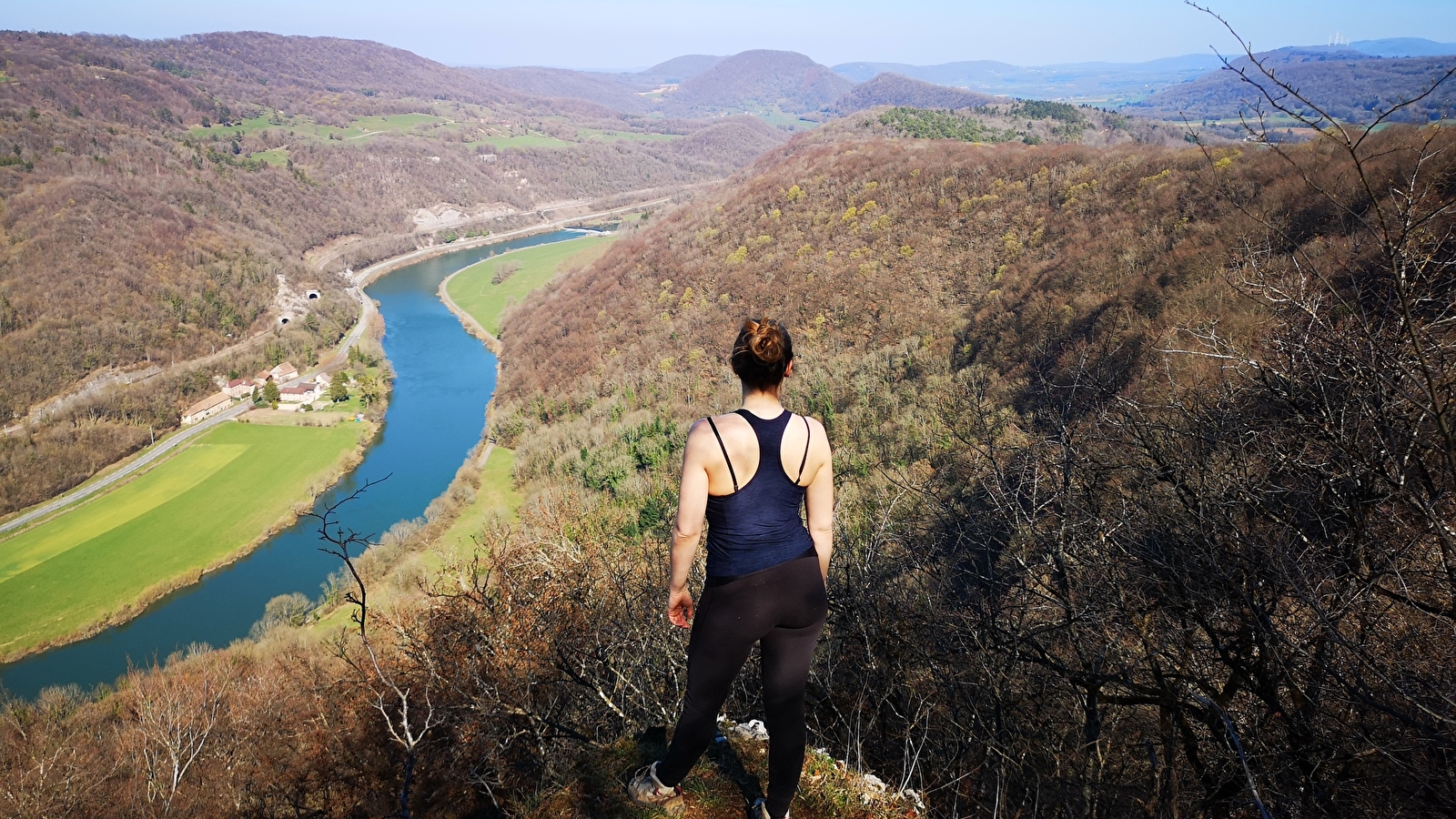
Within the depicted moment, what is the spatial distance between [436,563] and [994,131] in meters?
42.4

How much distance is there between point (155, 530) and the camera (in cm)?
2789

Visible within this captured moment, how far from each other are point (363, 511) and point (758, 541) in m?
32.3

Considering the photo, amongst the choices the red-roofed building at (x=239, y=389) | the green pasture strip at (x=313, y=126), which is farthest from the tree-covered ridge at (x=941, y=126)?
the green pasture strip at (x=313, y=126)

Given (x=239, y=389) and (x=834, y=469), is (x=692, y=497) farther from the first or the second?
(x=239, y=389)

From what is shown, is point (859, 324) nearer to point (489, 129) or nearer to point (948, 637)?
point (948, 637)

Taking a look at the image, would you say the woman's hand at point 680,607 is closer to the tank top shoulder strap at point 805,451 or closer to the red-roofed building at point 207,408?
the tank top shoulder strap at point 805,451

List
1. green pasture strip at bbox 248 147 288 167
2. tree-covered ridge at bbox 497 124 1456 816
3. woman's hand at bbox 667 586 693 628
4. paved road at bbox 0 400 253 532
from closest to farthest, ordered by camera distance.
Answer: woman's hand at bbox 667 586 693 628 → tree-covered ridge at bbox 497 124 1456 816 → paved road at bbox 0 400 253 532 → green pasture strip at bbox 248 147 288 167

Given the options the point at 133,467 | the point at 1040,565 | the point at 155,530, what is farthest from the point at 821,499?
the point at 133,467

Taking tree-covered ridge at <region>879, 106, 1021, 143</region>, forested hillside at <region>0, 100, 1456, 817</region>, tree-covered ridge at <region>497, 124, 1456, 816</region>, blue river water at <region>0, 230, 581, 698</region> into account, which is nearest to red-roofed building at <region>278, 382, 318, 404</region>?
blue river water at <region>0, 230, 581, 698</region>

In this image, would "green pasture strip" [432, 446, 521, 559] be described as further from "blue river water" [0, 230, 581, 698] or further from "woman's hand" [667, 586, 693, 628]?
"woman's hand" [667, 586, 693, 628]

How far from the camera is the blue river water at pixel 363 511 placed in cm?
2180

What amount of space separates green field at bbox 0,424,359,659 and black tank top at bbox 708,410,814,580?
97.9 ft

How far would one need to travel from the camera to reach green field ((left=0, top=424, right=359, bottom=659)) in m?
23.7

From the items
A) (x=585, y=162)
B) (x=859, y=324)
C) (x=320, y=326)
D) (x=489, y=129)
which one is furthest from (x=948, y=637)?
(x=489, y=129)
